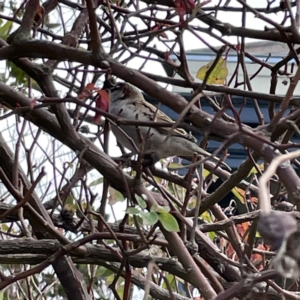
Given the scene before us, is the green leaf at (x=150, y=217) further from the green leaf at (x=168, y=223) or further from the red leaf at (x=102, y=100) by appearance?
the red leaf at (x=102, y=100)

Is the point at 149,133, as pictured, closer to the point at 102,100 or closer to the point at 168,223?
the point at 102,100

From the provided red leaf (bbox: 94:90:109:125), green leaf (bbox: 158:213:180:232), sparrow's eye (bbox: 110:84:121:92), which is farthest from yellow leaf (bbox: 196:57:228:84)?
sparrow's eye (bbox: 110:84:121:92)

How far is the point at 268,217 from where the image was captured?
1.69ft

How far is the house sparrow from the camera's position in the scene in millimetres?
2090

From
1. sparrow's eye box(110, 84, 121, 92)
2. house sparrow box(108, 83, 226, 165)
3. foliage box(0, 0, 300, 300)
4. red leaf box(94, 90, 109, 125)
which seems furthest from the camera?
sparrow's eye box(110, 84, 121, 92)

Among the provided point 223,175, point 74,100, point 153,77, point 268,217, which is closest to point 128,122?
point 74,100

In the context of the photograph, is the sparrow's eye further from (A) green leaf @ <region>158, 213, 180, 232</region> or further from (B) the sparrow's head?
(A) green leaf @ <region>158, 213, 180, 232</region>

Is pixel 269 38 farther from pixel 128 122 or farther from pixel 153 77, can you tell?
pixel 128 122

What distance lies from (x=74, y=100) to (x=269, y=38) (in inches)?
17.0

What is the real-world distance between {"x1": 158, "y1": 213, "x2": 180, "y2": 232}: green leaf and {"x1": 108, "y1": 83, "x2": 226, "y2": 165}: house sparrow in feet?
2.10

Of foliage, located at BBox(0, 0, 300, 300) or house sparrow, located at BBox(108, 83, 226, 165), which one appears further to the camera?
house sparrow, located at BBox(108, 83, 226, 165)

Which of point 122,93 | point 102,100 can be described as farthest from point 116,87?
point 102,100

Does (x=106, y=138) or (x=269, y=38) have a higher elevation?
(x=106, y=138)

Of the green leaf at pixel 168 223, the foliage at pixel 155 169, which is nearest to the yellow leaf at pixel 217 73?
the foliage at pixel 155 169
